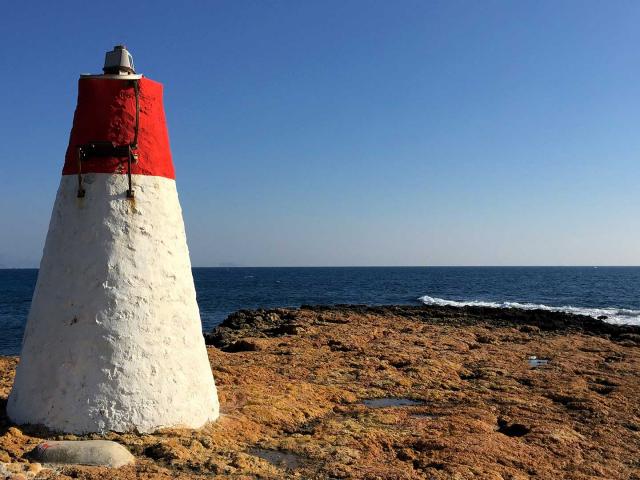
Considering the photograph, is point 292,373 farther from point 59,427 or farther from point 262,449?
point 59,427

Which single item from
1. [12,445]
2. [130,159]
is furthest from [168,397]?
[130,159]

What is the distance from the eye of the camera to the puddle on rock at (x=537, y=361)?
48.5 feet

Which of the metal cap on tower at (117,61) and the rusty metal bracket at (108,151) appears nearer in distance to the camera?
the rusty metal bracket at (108,151)

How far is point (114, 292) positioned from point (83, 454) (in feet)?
6.06

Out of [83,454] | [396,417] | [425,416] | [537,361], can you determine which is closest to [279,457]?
[83,454]

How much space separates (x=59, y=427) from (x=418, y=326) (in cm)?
1750

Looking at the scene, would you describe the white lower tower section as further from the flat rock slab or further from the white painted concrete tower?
the flat rock slab

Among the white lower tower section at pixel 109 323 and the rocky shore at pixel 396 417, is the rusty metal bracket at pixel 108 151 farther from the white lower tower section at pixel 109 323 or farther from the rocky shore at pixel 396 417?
the rocky shore at pixel 396 417

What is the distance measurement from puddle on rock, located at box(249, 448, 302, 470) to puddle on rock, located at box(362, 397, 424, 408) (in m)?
3.10

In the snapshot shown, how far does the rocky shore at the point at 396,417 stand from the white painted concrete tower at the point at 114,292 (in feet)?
1.36

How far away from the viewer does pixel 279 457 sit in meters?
6.93

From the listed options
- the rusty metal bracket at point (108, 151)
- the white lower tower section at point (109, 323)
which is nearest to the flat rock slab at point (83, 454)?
the white lower tower section at point (109, 323)

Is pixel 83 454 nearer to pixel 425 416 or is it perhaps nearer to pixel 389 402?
pixel 425 416

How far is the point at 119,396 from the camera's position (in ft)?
21.9
